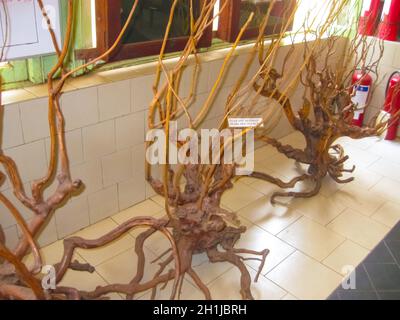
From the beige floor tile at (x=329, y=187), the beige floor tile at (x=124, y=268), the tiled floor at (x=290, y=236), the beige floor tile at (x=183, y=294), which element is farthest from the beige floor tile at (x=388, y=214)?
the beige floor tile at (x=124, y=268)

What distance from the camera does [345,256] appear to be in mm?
1941

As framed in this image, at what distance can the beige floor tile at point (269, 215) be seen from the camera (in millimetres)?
2129

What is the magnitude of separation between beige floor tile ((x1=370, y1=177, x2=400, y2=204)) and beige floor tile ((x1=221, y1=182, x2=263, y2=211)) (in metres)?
0.74

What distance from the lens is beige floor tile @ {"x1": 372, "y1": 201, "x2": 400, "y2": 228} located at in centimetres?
222

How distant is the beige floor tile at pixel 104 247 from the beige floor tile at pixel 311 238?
29.9 inches

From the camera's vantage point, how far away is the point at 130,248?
1.93 metres

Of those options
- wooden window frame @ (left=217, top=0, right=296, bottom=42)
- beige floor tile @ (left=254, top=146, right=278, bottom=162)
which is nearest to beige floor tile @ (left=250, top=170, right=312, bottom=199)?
beige floor tile @ (left=254, top=146, right=278, bottom=162)

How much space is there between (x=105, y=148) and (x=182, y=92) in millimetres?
518

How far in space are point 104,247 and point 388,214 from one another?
1547 millimetres

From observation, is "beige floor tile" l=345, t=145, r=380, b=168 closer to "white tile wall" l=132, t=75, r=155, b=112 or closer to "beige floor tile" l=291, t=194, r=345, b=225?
"beige floor tile" l=291, t=194, r=345, b=225

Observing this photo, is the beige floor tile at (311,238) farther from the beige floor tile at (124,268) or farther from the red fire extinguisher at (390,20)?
the red fire extinguisher at (390,20)

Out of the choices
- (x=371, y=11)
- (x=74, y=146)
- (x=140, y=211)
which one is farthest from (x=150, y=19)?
(x=371, y=11)
